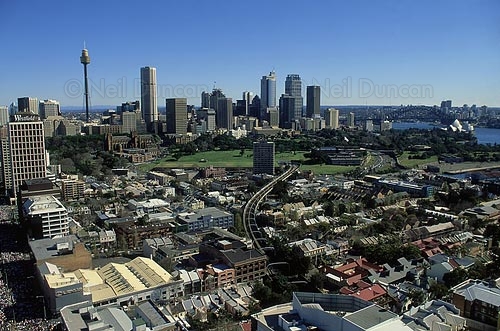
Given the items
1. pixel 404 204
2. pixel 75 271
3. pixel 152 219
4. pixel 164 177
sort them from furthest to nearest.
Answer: pixel 164 177 → pixel 404 204 → pixel 152 219 → pixel 75 271

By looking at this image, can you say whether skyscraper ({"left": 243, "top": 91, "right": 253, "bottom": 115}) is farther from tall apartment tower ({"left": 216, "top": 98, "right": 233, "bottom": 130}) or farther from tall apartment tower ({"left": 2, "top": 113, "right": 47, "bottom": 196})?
tall apartment tower ({"left": 2, "top": 113, "right": 47, "bottom": 196})

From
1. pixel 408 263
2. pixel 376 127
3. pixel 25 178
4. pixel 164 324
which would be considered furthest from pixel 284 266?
pixel 376 127

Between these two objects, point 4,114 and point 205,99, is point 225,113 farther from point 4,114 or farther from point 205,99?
point 4,114

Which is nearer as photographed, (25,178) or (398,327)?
(398,327)

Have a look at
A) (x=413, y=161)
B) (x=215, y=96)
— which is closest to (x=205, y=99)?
(x=215, y=96)

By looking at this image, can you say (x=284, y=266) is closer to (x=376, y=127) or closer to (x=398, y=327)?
(x=398, y=327)

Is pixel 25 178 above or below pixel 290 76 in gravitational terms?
below

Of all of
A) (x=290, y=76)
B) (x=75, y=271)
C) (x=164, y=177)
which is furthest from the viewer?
(x=290, y=76)
